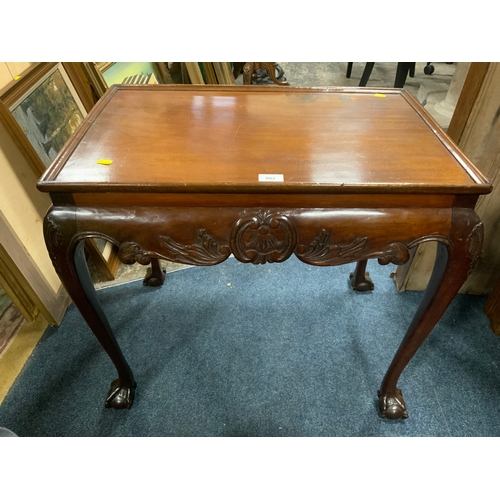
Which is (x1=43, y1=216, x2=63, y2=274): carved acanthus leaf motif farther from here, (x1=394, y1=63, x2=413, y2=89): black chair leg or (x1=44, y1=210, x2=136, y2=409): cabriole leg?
(x1=394, y1=63, x2=413, y2=89): black chair leg

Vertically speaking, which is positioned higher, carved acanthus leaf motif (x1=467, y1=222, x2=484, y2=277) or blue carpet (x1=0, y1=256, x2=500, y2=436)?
carved acanthus leaf motif (x1=467, y1=222, x2=484, y2=277)

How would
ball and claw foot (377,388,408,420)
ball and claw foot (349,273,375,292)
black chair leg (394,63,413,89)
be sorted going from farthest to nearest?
black chair leg (394,63,413,89), ball and claw foot (349,273,375,292), ball and claw foot (377,388,408,420)

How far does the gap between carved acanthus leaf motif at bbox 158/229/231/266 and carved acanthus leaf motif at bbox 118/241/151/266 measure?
5 centimetres

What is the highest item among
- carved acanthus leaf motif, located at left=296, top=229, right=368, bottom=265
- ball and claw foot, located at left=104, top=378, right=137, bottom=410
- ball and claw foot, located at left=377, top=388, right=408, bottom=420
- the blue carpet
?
carved acanthus leaf motif, located at left=296, top=229, right=368, bottom=265

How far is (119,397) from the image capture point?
3.36 ft

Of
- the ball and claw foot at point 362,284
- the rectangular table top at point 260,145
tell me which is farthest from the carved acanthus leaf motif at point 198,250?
the ball and claw foot at point 362,284

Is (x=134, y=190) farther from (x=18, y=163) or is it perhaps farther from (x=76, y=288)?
(x=18, y=163)

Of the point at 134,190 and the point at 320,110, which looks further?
the point at 320,110

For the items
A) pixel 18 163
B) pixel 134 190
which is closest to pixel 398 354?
pixel 134 190

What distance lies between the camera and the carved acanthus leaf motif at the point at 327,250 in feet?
2.25

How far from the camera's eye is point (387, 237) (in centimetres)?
68

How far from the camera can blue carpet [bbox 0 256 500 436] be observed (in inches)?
39.7

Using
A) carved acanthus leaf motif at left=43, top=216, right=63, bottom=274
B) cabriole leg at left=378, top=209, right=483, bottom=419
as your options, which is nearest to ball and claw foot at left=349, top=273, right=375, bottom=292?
cabriole leg at left=378, top=209, right=483, bottom=419

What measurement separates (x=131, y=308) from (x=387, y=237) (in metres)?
1.00
